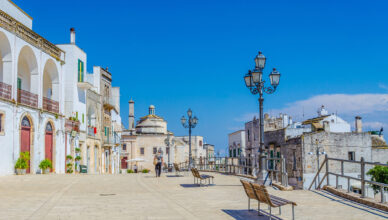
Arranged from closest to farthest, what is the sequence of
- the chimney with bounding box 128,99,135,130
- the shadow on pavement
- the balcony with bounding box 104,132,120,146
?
the shadow on pavement → the balcony with bounding box 104,132,120,146 → the chimney with bounding box 128,99,135,130

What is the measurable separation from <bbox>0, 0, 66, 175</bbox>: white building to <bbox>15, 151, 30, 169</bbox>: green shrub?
0.83 feet

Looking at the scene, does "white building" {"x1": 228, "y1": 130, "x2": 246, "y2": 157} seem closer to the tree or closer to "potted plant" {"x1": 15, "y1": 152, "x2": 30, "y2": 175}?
the tree

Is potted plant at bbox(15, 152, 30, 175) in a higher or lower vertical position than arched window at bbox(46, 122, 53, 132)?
lower

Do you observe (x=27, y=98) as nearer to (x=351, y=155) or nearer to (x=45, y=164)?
(x=45, y=164)

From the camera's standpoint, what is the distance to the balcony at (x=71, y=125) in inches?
1352

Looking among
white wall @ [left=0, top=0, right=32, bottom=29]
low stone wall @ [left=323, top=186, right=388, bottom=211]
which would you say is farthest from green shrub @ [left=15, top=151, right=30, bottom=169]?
low stone wall @ [left=323, top=186, right=388, bottom=211]

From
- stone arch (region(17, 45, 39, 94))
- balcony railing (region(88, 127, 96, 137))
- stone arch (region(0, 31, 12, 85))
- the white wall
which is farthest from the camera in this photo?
balcony railing (region(88, 127, 96, 137))

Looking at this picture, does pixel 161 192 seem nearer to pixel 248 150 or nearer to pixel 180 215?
pixel 180 215

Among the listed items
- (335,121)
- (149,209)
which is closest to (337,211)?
(149,209)

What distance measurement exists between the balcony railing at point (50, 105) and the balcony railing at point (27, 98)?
76.1 inches

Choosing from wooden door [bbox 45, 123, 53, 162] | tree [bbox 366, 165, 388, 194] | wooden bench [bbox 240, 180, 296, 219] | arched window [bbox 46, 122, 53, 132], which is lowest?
tree [bbox 366, 165, 388, 194]

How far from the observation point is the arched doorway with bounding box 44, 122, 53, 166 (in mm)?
30719

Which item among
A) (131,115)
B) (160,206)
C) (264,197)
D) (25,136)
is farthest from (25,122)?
(131,115)

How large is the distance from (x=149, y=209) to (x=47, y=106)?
22.7m
